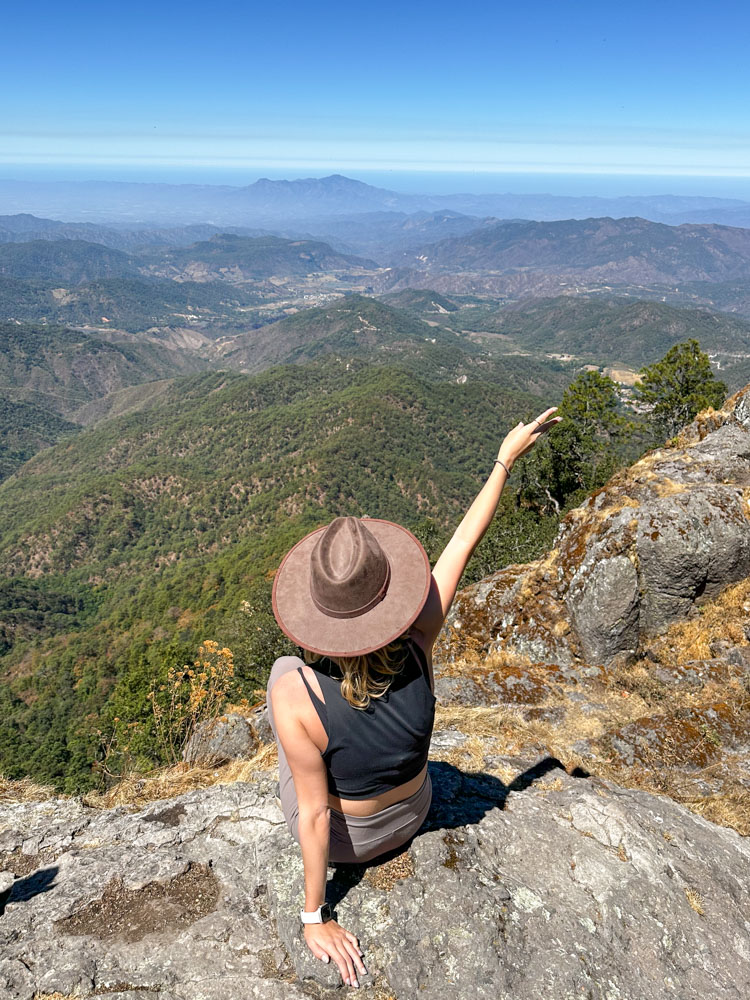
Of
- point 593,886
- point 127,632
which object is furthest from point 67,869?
point 127,632

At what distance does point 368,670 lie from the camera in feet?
9.53

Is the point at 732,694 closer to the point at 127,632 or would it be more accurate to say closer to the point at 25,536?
the point at 127,632

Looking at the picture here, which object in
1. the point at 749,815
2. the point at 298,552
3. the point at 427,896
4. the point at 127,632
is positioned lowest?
the point at 127,632

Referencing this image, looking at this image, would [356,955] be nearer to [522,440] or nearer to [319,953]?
[319,953]

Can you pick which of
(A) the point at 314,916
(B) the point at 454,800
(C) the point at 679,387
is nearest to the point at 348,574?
(A) the point at 314,916

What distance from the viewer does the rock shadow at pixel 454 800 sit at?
12.6 feet

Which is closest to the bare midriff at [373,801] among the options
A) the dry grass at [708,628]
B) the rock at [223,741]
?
the rock at [223,741]

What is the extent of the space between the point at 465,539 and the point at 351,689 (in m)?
1.45

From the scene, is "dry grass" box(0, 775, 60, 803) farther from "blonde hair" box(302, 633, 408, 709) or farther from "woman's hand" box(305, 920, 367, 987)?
"blonde hair" box(302, 633, 408, 709)

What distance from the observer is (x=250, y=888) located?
12.9 ft

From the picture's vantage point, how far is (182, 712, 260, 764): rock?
7017 millimetres

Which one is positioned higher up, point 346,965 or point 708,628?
point 346,965

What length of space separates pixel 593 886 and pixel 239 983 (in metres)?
2.68

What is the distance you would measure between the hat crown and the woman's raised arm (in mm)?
751
